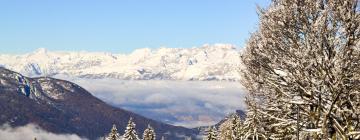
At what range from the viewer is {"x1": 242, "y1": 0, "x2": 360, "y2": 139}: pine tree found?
17469mm

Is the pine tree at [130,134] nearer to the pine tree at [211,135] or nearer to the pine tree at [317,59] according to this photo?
the pine tree at [211,135]

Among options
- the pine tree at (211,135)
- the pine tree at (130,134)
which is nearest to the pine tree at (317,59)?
the pine tree at (211,135)

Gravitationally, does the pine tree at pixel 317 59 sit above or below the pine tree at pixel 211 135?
above

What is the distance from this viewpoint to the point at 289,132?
22.8 m

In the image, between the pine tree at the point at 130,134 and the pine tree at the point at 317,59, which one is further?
the pine tree at the point at 130,134

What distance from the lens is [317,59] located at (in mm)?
17984

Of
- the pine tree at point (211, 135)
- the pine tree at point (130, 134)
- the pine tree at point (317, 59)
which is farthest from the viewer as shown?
the pine tree at point (130, 134)

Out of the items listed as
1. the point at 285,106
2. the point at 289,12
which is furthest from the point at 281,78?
the point at 289,12

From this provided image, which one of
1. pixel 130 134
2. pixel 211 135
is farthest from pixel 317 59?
pixel 130 134

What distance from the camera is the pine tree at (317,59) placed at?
57.3 feet

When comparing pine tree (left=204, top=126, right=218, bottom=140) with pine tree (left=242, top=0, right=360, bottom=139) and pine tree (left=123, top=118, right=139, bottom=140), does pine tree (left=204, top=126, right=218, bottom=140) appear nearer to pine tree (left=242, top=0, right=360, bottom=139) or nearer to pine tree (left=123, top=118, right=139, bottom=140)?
pine tree (left=123, top=118, right=139, bottom=140)

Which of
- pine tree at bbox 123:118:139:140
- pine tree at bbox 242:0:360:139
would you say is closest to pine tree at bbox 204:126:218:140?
pine tree at bbox 123:118:139:140

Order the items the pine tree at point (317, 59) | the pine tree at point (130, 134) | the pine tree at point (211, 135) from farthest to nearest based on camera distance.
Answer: the pine tree at point (130, 134), the pine tree at point (211, 135), the pine tree at point (317, 59)

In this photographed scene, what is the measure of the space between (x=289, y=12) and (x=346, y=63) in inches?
99.1
